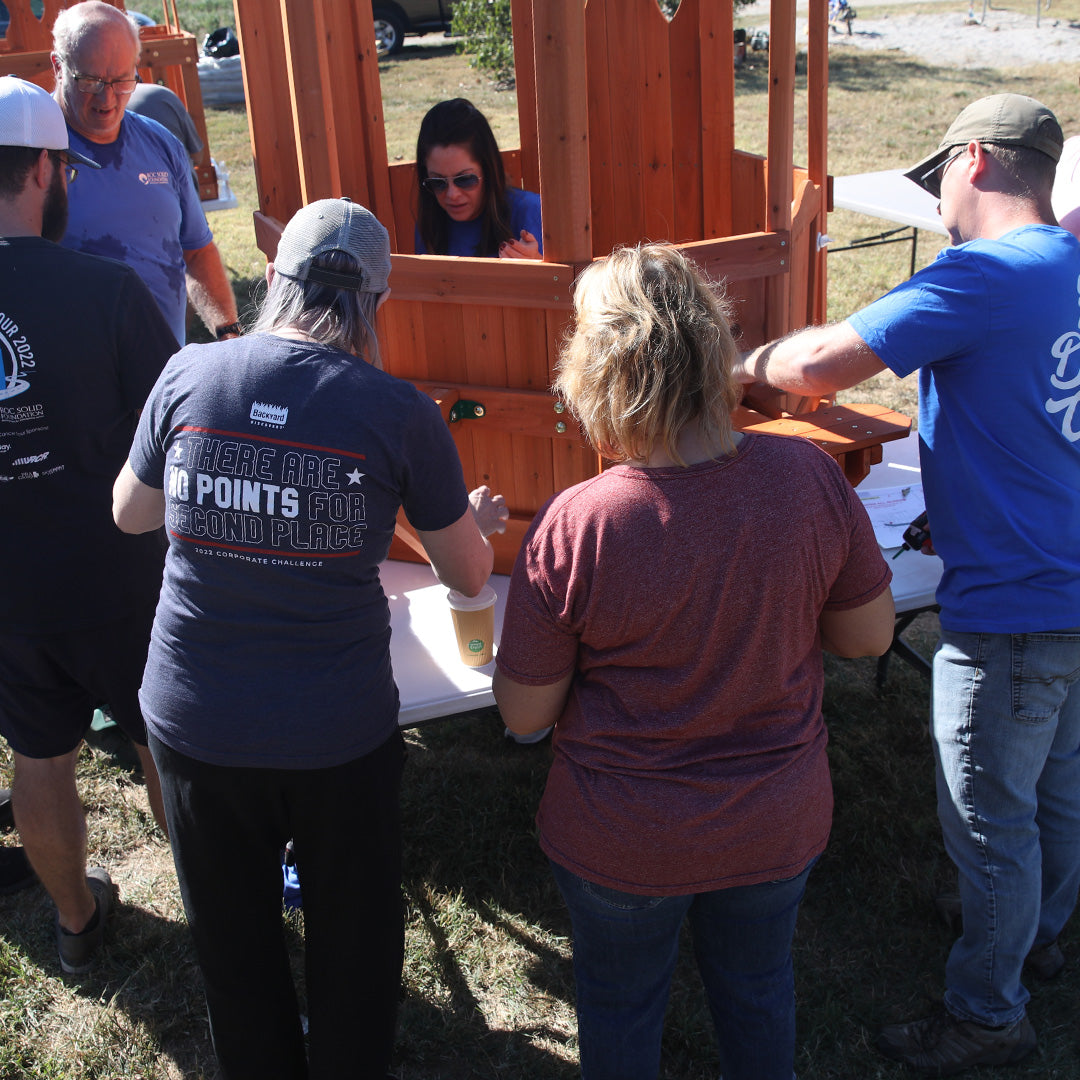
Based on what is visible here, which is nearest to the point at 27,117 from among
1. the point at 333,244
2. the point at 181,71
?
the point at 333,244

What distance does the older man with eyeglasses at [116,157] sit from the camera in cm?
327

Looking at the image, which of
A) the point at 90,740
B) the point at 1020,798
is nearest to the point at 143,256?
the point at 90,740

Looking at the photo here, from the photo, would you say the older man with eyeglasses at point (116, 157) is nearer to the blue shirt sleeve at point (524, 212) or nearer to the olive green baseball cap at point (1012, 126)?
the blue shirt sleeve at point (524, 212)

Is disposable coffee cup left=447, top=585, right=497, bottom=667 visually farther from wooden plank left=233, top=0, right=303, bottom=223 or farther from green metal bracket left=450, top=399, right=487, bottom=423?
wooden plank left=233, top=0, right=303, bottom=223

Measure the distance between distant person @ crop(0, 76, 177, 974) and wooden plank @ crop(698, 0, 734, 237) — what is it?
2.35 meters

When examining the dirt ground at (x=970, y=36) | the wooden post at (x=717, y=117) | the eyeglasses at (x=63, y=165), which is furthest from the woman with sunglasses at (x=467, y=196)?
the dirt ground at (x=970, y=36)

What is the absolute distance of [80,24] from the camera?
3305 millimetres

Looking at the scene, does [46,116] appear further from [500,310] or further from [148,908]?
[148,908]

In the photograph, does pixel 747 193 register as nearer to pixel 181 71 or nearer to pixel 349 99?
pixel 349 99

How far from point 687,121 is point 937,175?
211 cm

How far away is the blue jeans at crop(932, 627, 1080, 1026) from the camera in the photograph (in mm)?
2100

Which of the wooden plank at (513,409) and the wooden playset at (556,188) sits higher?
the wooden playset at (556,188)

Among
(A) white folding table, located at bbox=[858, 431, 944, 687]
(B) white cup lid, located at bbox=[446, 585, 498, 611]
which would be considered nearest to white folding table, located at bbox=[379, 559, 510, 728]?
(B) white cup lid, located at bbox=[446, 585, 498, 611]

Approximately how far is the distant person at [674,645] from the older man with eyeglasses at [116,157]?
2188 millimetres
